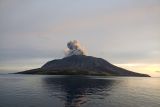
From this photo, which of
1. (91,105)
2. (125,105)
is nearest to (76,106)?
(91,105)

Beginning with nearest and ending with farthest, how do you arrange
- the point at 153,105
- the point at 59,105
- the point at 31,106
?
the point at 31,106, the point at 59,105, the point at 153,105

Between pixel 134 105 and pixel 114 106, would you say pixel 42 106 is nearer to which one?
pixel 114 106

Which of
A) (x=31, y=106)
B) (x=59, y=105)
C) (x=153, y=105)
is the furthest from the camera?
(x=153, y=105)

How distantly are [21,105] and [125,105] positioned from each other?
31797mm

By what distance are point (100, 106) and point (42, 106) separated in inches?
677

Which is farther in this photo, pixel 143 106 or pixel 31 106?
pixel 143 106

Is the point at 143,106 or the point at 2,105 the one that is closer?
the point at 2,105

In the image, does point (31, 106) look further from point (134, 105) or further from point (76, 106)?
point (134, 105)

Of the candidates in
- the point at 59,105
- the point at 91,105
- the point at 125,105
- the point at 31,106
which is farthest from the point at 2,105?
the point at 125,105

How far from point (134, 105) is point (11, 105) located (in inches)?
1485

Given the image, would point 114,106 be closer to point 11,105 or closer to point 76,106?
point 76,106

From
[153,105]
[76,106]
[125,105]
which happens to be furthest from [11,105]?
[153,105]

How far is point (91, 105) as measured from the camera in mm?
63125

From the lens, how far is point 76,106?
201 ft
